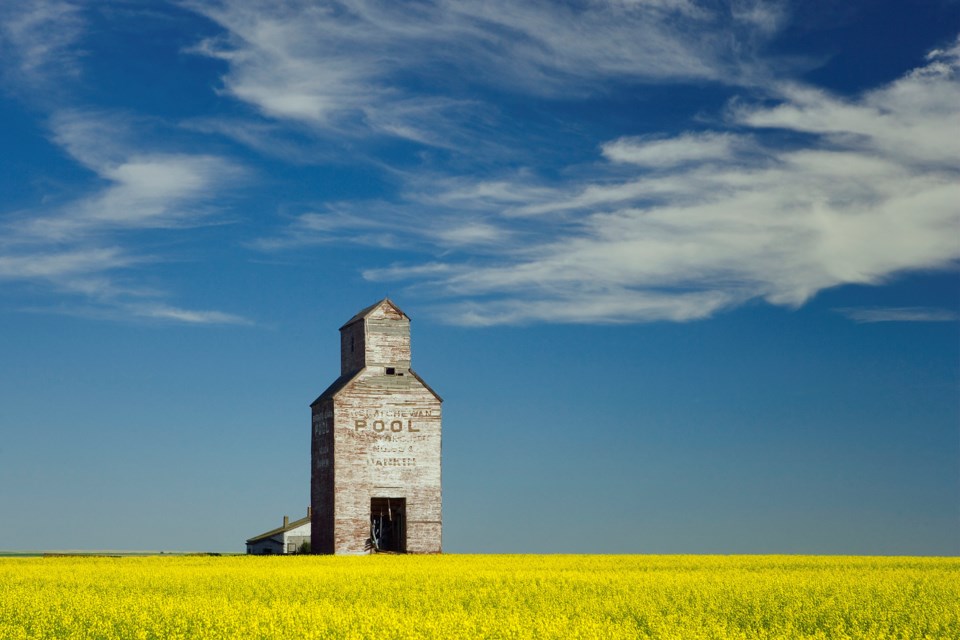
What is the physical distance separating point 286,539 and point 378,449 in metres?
17.1

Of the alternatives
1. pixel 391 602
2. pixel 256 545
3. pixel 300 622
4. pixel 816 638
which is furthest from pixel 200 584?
pixel 256 545

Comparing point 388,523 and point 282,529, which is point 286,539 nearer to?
point 282,529

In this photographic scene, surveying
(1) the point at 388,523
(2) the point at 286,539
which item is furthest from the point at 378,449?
(2) the point at 286,539

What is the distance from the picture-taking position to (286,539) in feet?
212

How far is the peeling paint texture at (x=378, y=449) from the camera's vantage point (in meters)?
49.6

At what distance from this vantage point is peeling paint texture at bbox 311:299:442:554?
49.6 m

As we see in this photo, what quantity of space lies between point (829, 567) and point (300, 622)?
27969 millimetres

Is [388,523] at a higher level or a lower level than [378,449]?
lower

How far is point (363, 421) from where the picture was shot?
50.7 m

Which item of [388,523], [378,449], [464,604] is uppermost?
[378,449]

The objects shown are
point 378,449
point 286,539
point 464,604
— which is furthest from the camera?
point 286,539

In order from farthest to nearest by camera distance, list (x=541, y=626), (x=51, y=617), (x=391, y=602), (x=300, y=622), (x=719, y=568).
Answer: (x=719, y=568) → (x=391, y=602) → (x=51, y=617) → (x=300, y=622) → (x=541, y=626)

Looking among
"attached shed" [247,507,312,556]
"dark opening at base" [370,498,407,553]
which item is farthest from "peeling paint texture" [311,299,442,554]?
"attached shed" [247,507,312,556]

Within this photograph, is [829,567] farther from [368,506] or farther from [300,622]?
[300,622]
